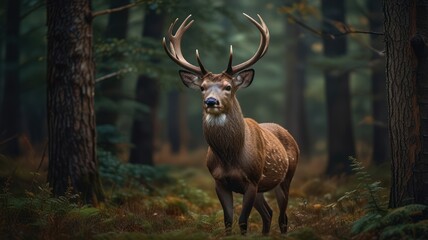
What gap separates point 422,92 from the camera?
7133 millimetres

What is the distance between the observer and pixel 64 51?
352 inches

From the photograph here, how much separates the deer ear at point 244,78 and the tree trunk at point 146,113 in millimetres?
7395

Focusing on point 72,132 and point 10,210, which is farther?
point 72,132

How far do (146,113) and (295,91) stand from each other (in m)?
9.21

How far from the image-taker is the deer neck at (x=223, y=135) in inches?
314

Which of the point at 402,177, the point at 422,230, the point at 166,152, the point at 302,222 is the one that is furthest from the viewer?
the point at 166,152

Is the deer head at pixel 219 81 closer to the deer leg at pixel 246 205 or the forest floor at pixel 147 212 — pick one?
the deer leg at pixel 246 205

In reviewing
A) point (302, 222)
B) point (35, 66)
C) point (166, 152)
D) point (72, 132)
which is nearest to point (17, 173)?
point (72, 132)

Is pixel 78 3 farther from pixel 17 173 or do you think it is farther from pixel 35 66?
pixel 35 66

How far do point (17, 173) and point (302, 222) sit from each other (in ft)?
16.5

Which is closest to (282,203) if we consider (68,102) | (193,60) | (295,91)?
(68,102)

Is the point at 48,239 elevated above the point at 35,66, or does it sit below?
below

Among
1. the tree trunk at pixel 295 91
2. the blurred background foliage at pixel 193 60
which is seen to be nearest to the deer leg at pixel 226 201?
the blurred background foliage at pixel 193 60

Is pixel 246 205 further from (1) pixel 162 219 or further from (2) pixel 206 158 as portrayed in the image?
(1) pixel 162 219
